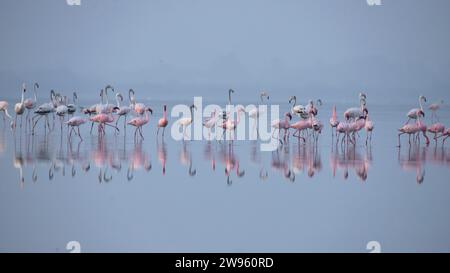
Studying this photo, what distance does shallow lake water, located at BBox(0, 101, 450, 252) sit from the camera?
768 cm

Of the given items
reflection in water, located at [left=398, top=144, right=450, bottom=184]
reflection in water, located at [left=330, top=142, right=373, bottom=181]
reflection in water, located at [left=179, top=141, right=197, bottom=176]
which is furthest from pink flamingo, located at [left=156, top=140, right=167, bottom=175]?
reflection in water, located at [left=398, top=144, right=450, bottom=184]

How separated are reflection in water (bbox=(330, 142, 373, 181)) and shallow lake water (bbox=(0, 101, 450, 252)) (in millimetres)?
20

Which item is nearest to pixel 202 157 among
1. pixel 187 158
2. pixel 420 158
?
pixel 187 158

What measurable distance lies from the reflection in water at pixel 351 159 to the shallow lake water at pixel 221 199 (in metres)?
0.02

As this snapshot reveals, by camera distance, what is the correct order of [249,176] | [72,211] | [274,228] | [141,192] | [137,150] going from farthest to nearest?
1. [137,150]
2. [249,176]
3. [141,192]
4. [72,211]
5. [274,228]

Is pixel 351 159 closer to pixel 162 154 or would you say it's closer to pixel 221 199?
pixel 162 154

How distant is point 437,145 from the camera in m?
15.5

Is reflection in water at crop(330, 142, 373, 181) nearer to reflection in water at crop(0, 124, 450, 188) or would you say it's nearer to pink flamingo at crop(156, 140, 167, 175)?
reflection in water at crop(0, 124, 450, 188)

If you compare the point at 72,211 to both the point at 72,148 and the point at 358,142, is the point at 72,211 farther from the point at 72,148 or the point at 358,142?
the point at 358,142

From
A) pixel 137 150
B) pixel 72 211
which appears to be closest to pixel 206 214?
pixel 72 211

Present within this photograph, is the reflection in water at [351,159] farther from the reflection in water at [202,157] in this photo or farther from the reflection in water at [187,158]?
the reflection in water at [187,158]

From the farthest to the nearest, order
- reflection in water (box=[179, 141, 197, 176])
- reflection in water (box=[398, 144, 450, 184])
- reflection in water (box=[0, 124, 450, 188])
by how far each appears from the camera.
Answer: reflection in water (box=[398, 144, 450, 184]) < reflection in water (box=[179, 141, 197, 176]) < reflection in water (box=[0, 124, 450, 188])

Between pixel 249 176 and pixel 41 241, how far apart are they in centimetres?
397

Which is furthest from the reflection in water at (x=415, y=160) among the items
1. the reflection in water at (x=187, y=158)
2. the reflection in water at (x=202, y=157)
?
the reflection in water at (x=187, y=158)
